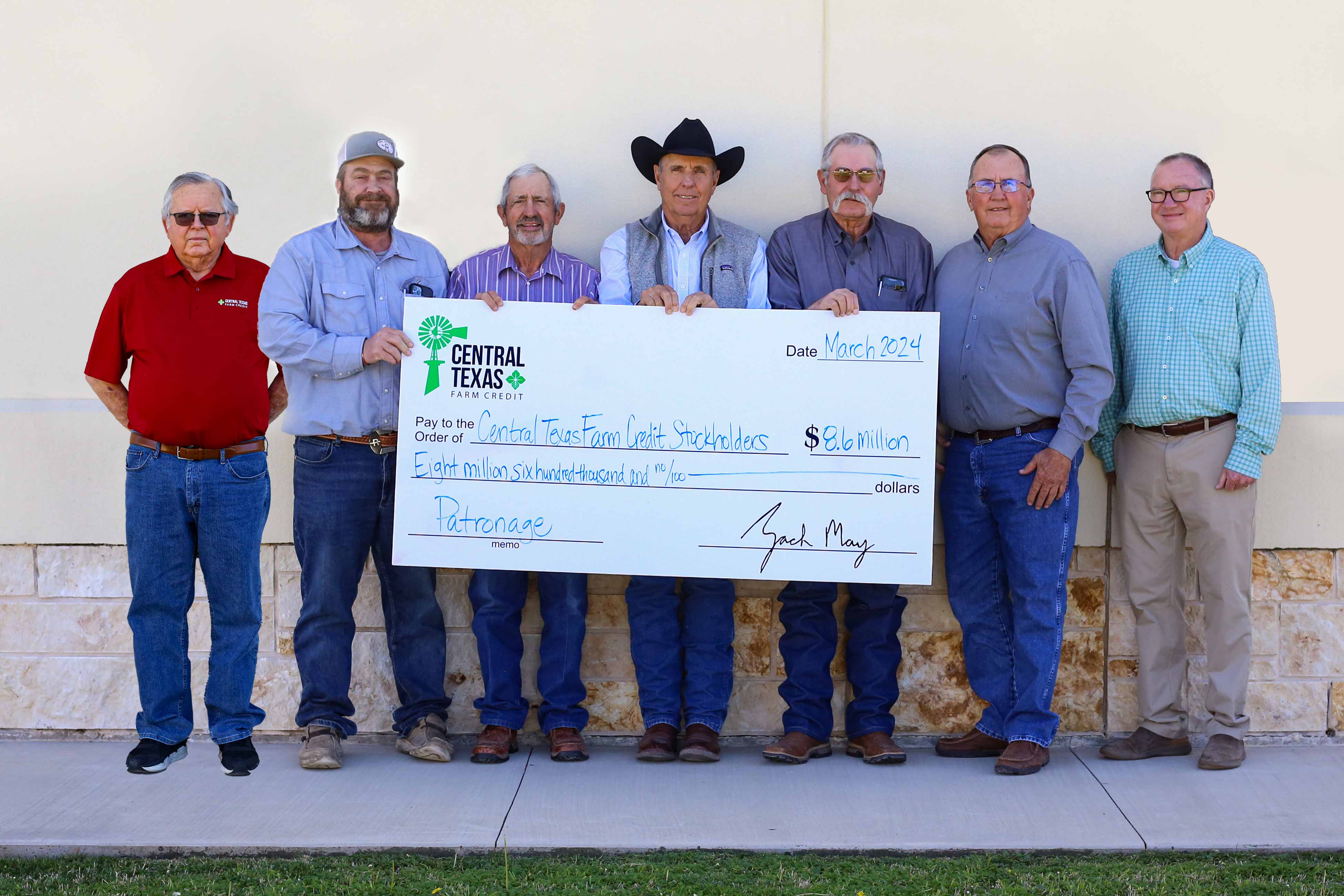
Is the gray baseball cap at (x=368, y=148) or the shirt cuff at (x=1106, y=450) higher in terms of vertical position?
the gray baseball cap at (x=368, y=148)

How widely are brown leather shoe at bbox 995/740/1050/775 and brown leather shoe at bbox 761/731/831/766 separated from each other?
2.11 feet

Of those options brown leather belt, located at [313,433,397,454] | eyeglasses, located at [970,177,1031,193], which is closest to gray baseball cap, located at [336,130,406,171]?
brown leather belt, located at [313,433,397,454]

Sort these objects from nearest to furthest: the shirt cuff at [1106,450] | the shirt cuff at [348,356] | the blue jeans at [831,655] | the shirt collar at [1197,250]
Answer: the shirt cuff at [348,356], the shirt collar at [1197,250], the blue jeans at [831,655], the shirt cuff at [1106,450]

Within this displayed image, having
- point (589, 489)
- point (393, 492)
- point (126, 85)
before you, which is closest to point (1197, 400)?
point (589, 489)

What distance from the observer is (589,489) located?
13.3 feet

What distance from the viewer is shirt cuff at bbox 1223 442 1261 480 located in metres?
4.05

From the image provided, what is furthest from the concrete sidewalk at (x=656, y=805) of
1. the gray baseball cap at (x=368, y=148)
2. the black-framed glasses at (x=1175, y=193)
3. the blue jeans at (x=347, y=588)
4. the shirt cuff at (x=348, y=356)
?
the gray baseball cap at (x=368, y=148)

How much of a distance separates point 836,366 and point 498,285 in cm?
129

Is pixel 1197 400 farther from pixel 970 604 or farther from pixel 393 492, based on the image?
pixel 393 492

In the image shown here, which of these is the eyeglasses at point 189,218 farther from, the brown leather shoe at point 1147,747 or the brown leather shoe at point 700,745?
the brown leather shoe at point 1147,747

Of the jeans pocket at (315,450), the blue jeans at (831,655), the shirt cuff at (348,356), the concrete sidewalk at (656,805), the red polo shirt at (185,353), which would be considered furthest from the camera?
the blue jeans at (831,655)

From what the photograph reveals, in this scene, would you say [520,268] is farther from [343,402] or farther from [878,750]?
[878,750]
